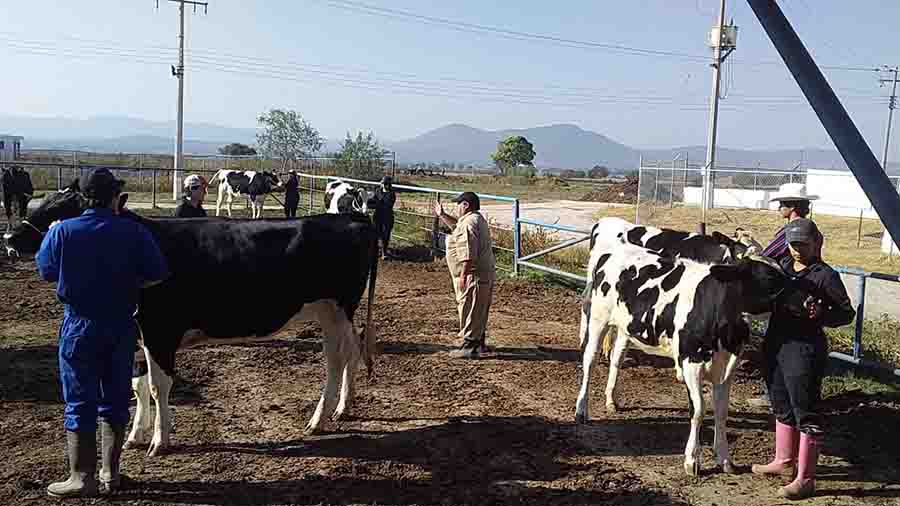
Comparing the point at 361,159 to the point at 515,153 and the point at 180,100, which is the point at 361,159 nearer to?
the point at 180,100

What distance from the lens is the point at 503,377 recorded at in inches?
311

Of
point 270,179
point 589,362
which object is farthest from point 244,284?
point 270,179

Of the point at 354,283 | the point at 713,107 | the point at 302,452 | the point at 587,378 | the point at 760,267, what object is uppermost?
the point at 713,107

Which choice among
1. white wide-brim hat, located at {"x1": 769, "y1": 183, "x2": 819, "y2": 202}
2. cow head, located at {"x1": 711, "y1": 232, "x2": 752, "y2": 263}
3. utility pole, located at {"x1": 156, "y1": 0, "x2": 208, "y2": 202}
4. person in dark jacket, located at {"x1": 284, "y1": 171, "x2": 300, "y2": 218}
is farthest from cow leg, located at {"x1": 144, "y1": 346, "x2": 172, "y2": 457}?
utility pole, located at {"x1": 156, "y1": 0, "x2": 208, "y2": 202}

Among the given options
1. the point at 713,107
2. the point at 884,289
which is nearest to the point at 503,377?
the point at 884,289

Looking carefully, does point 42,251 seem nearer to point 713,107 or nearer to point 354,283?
point 354,283

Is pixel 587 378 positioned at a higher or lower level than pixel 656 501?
higher

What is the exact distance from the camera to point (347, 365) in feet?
21.4

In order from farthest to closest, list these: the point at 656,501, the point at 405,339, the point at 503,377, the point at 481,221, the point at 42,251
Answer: the point at 405,339
the point at 481,221
the point at 503,377
the point at 656,501
the point at 42,251

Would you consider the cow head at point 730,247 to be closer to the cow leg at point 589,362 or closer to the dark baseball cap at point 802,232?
the cow leg at point 589,362

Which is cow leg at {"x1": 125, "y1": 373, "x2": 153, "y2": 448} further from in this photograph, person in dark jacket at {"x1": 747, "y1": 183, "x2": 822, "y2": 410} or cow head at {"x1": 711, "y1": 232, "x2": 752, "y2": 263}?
cow head at {"x1": 711, "y1": 232, "x2": 752, "y2": 263}

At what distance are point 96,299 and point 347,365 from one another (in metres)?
2.40

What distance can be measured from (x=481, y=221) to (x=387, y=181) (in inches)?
292

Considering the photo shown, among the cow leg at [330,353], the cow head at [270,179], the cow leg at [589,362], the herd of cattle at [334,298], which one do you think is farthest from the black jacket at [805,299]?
the cow head at [270,179]
